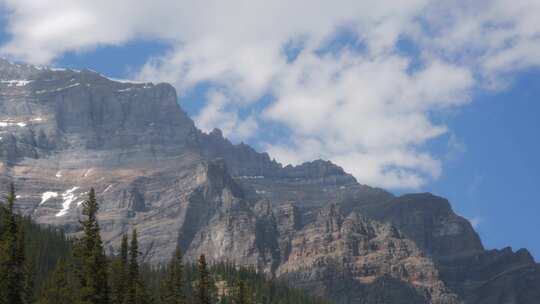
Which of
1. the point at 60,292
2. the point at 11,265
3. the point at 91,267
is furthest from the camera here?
the point at 60,292

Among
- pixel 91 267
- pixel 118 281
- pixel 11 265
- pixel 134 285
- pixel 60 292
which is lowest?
pixel 60 292

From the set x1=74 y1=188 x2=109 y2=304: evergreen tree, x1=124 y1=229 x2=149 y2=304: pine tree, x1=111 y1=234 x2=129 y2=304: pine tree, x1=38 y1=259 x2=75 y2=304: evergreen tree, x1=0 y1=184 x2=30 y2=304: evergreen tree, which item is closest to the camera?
x1=0 y1=184 x2=30 y2=304: evergreen tree

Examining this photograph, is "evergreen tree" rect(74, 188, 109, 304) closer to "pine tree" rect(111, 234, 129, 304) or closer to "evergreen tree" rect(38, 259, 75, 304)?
"evergreen tree" rect(38, 259, 75, 304)

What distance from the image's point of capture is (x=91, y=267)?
269 feet

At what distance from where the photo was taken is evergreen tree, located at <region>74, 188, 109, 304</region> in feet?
269

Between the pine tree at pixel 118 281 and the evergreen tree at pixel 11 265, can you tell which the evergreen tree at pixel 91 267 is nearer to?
the evergreen tree at pixel 11 265

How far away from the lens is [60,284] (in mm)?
95375

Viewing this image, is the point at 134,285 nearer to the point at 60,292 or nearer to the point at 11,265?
the point at 60,292

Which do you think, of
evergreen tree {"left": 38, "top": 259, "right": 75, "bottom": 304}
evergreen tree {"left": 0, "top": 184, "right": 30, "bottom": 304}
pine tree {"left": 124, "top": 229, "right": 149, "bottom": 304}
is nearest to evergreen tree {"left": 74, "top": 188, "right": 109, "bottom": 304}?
evergreen tree {"left": 38, "top": 259, "right": 75, "bottom": 304}

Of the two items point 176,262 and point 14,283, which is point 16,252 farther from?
point 176,262

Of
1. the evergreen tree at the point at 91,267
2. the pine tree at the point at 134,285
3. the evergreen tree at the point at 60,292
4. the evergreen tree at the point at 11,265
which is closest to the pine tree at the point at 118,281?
the pine tree at the point at 134,285

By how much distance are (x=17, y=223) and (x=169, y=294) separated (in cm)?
3033

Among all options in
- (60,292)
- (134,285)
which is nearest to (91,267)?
(60,292)

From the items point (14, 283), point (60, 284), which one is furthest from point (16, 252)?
point (60, 284)
